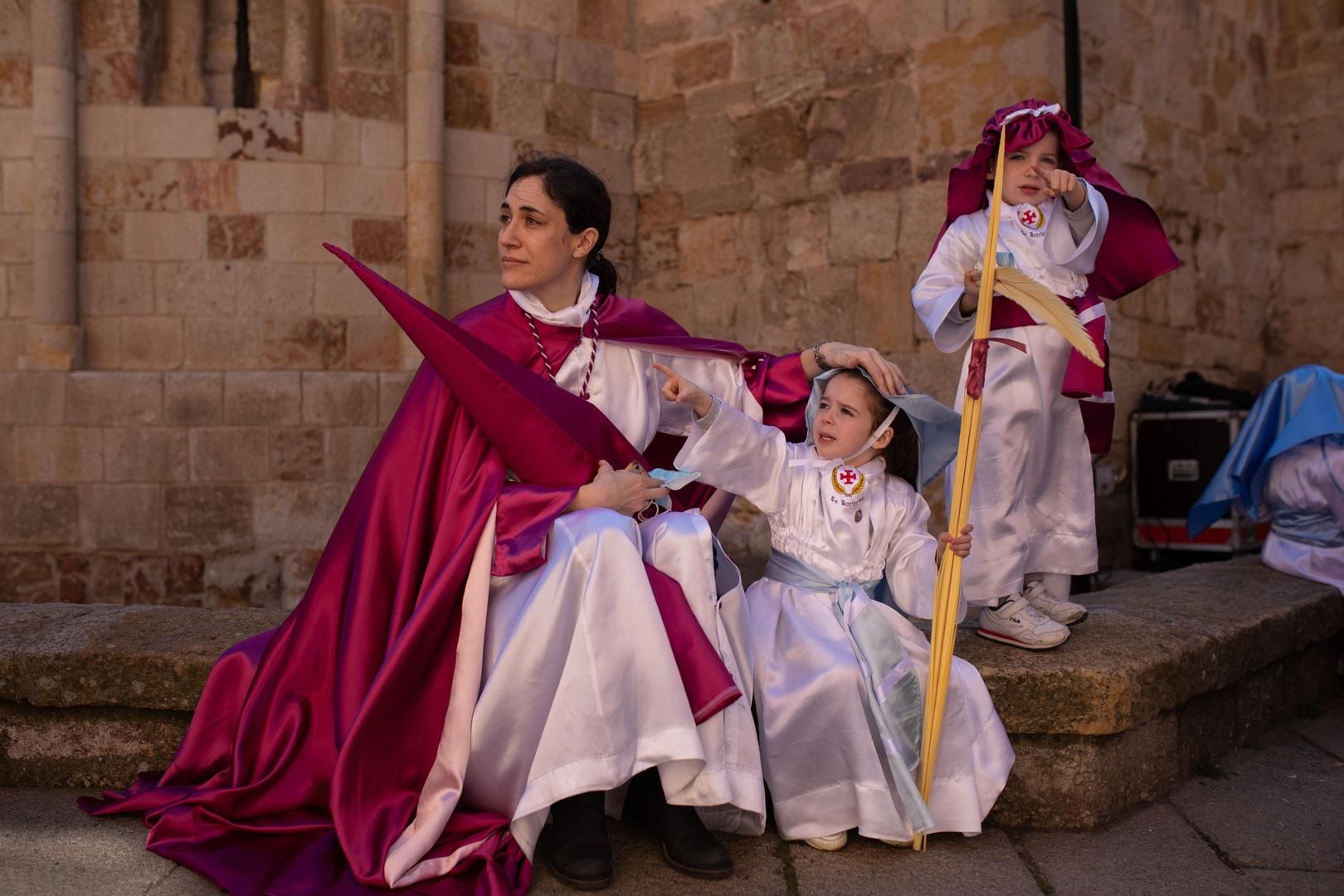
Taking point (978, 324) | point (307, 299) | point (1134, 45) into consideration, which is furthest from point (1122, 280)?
point (307, 299)

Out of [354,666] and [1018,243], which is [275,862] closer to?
[354,666]

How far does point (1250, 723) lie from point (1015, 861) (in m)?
1.52

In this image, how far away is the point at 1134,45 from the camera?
6504mm

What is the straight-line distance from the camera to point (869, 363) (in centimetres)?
291

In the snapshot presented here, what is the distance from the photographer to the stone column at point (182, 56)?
6.57 m

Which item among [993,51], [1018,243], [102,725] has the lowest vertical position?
[102,725]

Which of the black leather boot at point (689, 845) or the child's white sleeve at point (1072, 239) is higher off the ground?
the child's white sleeve at point (1072, 239)

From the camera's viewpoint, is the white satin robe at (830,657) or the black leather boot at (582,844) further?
the white satin robe at (830,657)

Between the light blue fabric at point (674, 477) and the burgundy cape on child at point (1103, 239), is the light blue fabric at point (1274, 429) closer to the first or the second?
the burgundy cape on child at point (1103, 239)

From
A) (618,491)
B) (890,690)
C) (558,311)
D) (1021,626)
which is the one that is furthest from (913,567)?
(558,311)

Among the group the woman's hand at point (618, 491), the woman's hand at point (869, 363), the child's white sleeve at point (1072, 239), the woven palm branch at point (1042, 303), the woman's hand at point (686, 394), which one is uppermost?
the child's white sleeve at point (1072, 239)

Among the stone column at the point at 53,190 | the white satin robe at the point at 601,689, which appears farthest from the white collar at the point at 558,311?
the stone column at the point at 53,190

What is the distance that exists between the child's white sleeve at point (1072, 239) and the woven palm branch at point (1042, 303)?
21.7 inches

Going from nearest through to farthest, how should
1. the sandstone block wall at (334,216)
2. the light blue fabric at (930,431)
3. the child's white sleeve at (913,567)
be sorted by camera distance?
the child's white sleeve at (913,567) < the light blue fabric at (930,431) < the sandstone block wall at (334,216)
